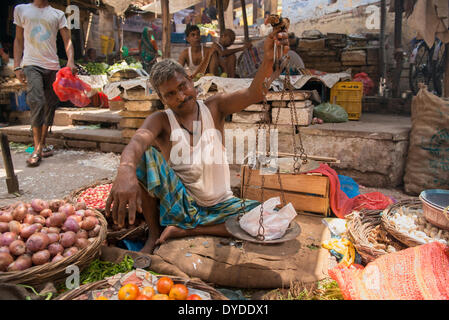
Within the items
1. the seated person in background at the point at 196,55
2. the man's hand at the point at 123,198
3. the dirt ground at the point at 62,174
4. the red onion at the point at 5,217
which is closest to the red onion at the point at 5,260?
the red onion at the point at 5,217

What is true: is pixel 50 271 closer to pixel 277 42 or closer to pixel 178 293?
pixel 178 293

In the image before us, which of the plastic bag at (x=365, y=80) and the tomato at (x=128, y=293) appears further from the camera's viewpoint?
the plastic bag at (x=365, y=80)

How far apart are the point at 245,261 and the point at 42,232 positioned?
1.33 meters

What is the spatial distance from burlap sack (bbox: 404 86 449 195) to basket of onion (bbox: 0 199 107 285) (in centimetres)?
347

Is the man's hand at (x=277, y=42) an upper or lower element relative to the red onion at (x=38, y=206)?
upper

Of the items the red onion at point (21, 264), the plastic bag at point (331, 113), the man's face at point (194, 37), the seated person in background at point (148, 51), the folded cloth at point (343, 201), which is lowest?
the folded cloth at point (343, 201)

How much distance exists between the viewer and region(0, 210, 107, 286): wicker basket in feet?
5.06

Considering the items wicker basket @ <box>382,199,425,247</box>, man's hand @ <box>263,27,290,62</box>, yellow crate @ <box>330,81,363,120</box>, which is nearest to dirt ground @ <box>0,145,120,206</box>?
man's hand @ <box>263,27,290,62</box>

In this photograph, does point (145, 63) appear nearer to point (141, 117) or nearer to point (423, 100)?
point (141, 117)

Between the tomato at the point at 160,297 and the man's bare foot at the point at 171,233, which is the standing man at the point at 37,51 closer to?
the man's bare foot at the point at 171,233

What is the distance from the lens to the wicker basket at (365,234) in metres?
2.02

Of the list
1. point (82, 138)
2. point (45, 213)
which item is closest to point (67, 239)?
point (45, 213)

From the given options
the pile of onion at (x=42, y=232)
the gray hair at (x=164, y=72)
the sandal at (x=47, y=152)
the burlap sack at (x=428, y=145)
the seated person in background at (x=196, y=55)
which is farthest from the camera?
the seated person in background at (x=196, y=55)
